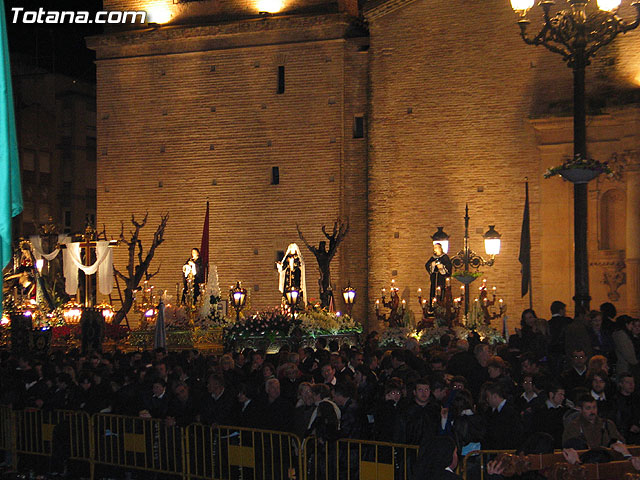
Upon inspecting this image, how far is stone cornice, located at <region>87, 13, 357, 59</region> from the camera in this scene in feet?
102

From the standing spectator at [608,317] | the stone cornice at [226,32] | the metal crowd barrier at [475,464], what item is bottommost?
the metal crowd barrier at [475,464]

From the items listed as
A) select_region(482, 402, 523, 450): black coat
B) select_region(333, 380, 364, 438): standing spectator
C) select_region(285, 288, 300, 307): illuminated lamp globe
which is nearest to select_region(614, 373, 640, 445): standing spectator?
select_region(482, 402, 523, 450): black coat

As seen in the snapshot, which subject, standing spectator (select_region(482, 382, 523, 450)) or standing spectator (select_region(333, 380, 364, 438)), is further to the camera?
standing spectator (select_region(333, 380, 364, 438))

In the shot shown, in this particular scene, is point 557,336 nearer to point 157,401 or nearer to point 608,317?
point 608,317

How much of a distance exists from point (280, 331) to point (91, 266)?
306 inches

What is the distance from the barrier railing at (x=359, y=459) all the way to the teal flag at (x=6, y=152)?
501 cm

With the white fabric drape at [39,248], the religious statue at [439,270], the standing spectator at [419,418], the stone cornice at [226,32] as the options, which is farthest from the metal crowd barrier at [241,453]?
the stone cornice at [226,32]

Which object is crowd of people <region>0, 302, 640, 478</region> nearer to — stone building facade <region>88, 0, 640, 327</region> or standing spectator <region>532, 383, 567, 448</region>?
standing spectator <region>532, 383, 567, 448</region>

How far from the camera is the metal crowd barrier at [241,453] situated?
10.7 m

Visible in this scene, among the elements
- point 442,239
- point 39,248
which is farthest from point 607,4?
point 39,248

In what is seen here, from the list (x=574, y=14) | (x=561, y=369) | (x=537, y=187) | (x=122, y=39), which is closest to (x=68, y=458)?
(x=561, y=369)

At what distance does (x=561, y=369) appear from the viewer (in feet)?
46.6

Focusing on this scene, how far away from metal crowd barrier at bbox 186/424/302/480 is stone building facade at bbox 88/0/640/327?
57.6 ft

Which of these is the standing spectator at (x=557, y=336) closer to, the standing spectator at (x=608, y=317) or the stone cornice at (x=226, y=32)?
the standing spectator at (x=608, y=317)
